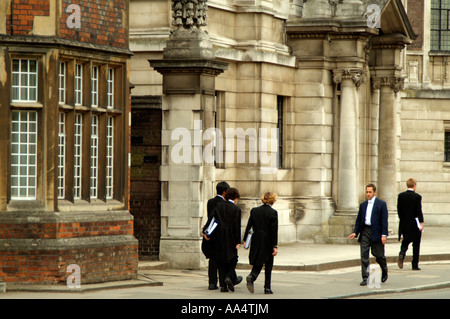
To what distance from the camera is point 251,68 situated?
27.4 meters

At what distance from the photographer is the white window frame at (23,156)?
17562 millimetres

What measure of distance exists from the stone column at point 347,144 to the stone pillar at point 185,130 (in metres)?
7.66

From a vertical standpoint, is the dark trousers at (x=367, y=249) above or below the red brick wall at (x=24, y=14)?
below

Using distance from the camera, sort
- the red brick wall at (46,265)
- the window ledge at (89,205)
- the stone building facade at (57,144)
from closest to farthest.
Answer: the red brick wall at (46,265)
the stone building facade at (57,144)
the window ledge at (89,205)

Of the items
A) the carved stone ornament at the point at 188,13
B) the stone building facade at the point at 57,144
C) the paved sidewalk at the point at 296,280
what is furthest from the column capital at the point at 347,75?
the stone building facade at the point at 57,144

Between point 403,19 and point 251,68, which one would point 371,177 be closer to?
point 403,19

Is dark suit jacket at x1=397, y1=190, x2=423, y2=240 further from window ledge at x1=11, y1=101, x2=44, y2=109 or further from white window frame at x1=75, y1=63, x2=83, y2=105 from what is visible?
window ledge at x1=11, y1=101, x2=44, y2=109

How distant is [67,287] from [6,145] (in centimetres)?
225

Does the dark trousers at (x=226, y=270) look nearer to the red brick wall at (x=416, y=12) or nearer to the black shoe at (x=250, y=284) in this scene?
the black shoe at (x=250, y=284)

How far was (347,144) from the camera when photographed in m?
29.4

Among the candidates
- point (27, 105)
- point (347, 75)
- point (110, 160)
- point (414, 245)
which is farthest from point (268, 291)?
point (347, 75)

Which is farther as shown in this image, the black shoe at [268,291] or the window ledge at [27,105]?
the black shoe at [268,291]

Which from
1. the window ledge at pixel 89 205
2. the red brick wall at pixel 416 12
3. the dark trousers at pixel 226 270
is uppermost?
the red brick wall at pixel 416 12

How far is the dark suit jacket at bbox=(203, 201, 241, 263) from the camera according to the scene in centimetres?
1817
